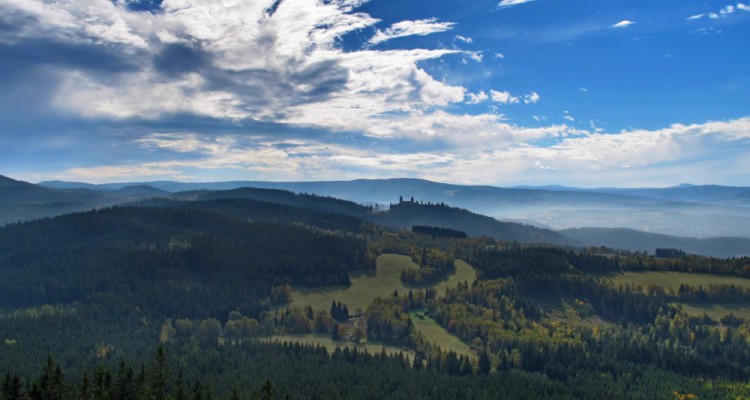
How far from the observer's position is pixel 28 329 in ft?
637

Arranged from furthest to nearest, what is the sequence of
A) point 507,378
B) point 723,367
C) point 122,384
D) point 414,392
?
1. point 723,367
2. point 507,378
3. point 414,392
4. point 122,384

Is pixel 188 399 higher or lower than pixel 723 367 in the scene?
higher

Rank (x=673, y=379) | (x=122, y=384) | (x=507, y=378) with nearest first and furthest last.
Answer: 1. (x=122, y=384)
2. (x=507, y=378)
3. (x=673, y=379)

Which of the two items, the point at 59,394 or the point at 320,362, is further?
the point at 320,362

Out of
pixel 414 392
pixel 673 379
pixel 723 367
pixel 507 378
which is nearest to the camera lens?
pixel 414 392

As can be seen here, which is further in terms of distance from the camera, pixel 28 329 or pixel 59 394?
pixel 28 329

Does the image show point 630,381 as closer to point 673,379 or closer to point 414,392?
point 673,379

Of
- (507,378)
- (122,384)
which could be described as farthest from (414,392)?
(122,384)

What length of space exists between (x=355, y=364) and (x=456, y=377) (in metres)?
32.7

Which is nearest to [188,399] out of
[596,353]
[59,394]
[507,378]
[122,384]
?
[122,384]

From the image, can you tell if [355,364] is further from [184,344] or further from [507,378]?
[184,344]

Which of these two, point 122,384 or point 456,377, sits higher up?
point 122,384

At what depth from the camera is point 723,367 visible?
18862cm

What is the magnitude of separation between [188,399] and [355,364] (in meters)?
77.5
